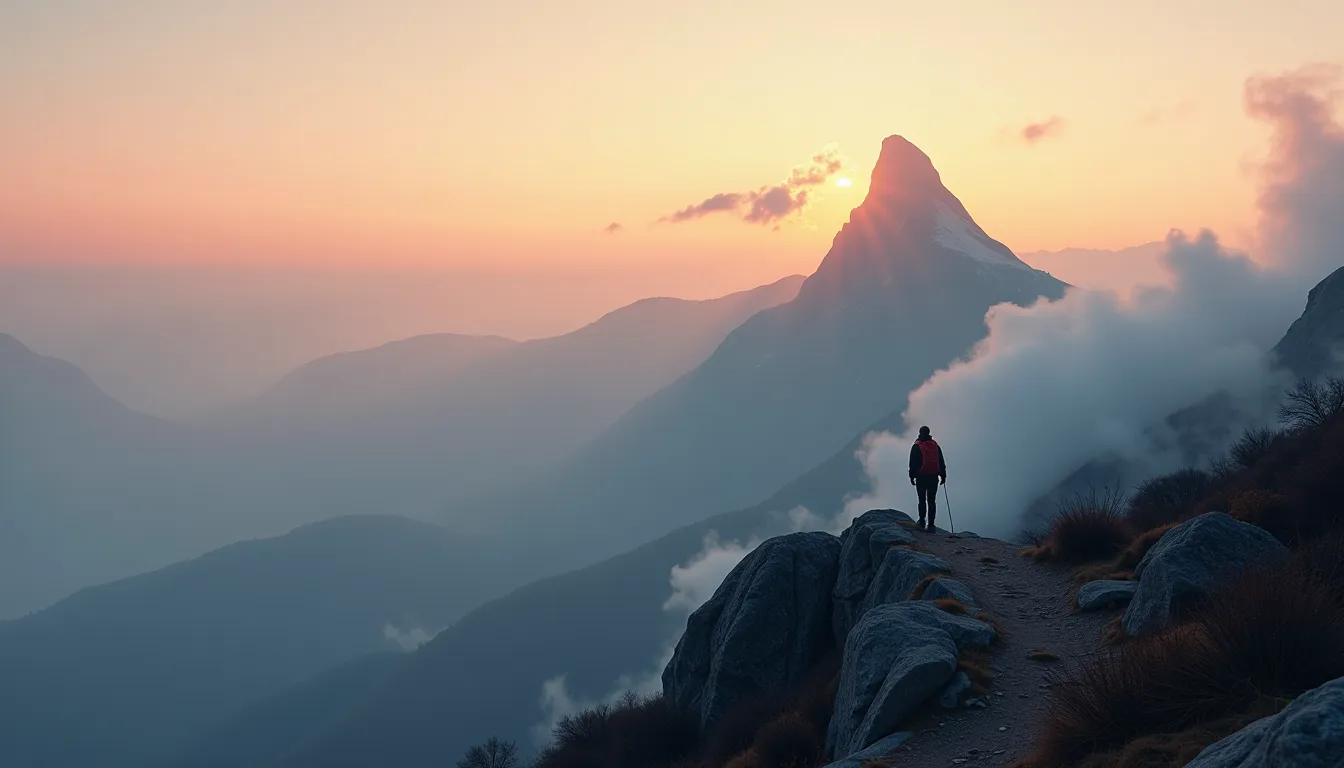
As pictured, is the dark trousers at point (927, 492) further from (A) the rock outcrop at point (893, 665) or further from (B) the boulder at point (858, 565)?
(A) the rock outcrop at point (893, 665)

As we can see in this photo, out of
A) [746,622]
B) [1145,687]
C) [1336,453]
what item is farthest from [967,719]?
[746,622]

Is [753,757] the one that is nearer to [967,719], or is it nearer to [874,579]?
[967,719]

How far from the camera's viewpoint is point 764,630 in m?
30.7

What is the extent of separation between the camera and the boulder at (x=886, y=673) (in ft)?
54.4

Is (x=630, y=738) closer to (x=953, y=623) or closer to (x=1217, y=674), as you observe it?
(x=953, y=623)

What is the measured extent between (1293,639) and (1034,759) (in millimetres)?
3519

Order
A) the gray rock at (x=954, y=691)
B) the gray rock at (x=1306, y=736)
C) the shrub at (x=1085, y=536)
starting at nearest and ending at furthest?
the gray rock at (x=1306, y=736) < the gray rock at (x=954, y=691) < the shrub at (x=1085, y=536)

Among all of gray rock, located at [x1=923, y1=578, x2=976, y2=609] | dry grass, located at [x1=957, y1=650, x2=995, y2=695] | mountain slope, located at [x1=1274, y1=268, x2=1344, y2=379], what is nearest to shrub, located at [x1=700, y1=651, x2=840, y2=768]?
gray rock, located at [x1=923, y1=578, x2=976, y2=609]

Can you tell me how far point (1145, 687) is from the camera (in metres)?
11.5

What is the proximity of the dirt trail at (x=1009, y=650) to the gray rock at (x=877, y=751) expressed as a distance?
145 mm

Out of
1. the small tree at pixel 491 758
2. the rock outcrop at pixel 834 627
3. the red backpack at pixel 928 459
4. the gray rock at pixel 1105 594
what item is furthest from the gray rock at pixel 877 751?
the small tree at pixel 491 758

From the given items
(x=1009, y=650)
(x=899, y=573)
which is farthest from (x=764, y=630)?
(x=1009, y=650)

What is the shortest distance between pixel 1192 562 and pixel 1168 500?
25883 mm

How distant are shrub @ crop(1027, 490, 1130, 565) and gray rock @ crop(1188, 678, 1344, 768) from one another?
17.6 m
